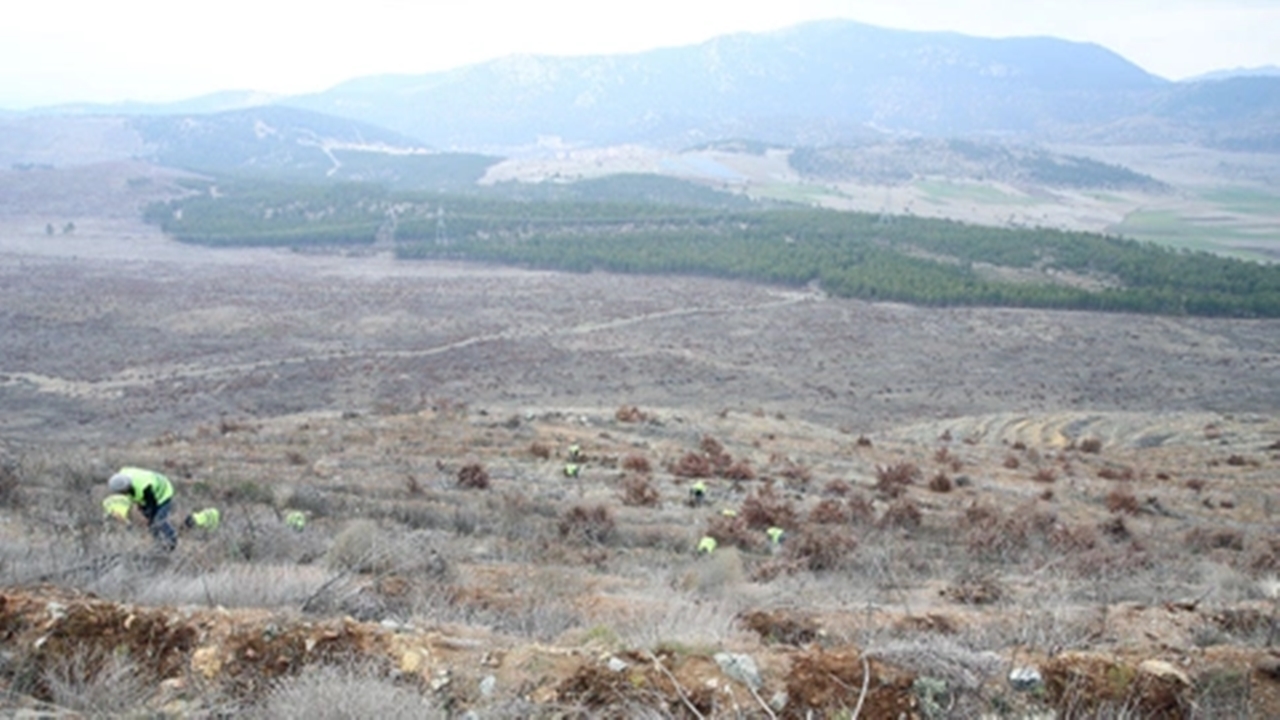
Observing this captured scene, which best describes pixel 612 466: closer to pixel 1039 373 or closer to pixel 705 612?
pixel 705 612

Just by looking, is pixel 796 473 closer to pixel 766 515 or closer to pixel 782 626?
pixel 766 515

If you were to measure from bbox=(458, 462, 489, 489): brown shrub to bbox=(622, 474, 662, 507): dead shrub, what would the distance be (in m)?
2.54

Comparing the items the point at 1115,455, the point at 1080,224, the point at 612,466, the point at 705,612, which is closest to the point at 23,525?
the point at 705,612

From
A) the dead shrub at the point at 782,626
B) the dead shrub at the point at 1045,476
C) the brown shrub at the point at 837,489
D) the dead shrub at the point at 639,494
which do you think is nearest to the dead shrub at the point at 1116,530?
the dead shrub at the point at 1045,476

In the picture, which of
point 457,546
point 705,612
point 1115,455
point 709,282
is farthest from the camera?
point 709,282

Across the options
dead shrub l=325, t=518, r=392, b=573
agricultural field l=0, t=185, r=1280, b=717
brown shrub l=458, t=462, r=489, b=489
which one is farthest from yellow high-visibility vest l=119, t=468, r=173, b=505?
brown shrub l=458, t=462, r=489, b=489

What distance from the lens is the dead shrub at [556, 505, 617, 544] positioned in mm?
10609

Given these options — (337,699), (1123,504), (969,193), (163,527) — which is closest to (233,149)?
(969,193)

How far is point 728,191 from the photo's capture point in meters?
117

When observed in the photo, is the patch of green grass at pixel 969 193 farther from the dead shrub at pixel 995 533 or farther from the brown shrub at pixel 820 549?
the brown shrub at pixel 820 549

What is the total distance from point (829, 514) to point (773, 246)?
2321 inches

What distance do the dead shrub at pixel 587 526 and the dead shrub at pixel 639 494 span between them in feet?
5.71

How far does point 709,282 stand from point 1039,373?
29.6m

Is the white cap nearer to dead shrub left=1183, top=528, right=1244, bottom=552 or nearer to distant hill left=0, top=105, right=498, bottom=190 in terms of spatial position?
dead shrub left=1183, top=528, right=1244, bottom=552
